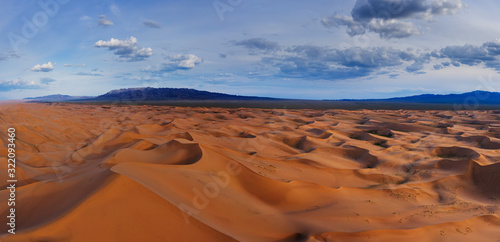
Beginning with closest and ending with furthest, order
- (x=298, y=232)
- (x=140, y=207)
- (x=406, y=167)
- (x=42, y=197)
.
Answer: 1. (x=140, y=207)
2. (x=298, y=232)
3. (x=42, y=197)
4. (x=406, y=167)

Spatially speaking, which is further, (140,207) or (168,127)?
(168,127)

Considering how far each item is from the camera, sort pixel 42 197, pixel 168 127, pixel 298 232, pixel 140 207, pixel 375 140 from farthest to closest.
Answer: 1. pixel 168 127
2. pixel 375 140
3. pixel 42 197
4. pixel 298 232
5. pixel 140 207

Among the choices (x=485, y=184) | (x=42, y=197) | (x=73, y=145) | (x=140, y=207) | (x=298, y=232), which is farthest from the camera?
(x=73, y=145)

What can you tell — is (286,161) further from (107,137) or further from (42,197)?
(107,137)

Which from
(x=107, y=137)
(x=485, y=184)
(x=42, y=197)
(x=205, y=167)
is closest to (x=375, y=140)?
(x=485, y=184)

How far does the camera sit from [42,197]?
3.55 m

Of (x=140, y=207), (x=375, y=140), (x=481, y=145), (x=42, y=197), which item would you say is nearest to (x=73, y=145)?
(x=42, y=197)

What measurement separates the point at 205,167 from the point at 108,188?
2.01m

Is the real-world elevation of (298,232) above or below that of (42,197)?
below

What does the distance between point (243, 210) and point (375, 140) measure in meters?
8.44

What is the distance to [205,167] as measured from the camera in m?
4.98

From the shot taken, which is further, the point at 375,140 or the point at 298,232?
the point at 375,140

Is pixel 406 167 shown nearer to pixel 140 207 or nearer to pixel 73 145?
pixel 140 207

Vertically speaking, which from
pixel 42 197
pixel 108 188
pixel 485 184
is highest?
pixel 108 188
